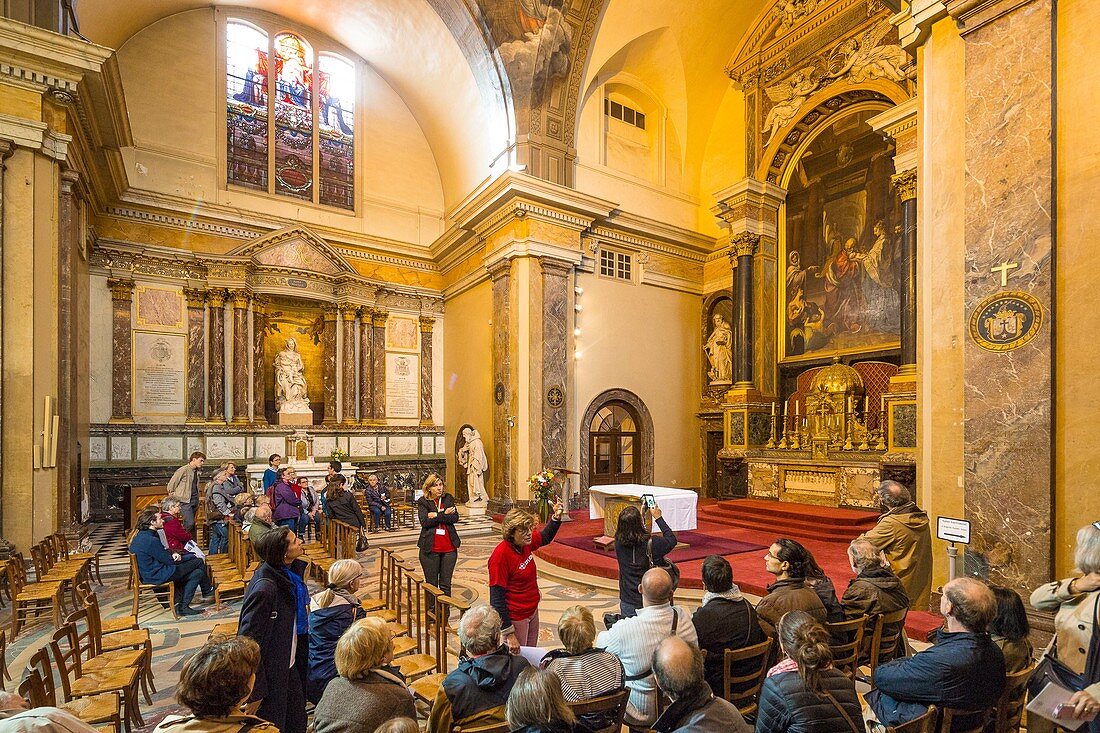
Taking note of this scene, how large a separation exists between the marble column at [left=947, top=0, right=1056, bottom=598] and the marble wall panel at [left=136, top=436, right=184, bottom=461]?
47.5 ft

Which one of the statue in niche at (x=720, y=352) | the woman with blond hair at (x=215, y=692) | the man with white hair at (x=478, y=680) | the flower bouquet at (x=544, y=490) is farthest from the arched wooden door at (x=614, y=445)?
the woman with blond hair at (x=215, y=692)

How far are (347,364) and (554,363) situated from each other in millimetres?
6125

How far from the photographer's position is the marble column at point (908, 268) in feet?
36.7

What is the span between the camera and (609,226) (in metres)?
14.6

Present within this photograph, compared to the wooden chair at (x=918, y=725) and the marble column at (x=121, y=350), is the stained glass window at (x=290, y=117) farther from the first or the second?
the wooden chair at (x=918, y=725)

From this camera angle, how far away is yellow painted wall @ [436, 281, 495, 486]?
14445 millimetres

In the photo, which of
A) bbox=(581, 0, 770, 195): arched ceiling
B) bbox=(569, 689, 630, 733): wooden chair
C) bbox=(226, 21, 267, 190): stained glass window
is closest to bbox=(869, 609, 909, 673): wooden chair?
bbox=(569, 689, 630, 733): wooden chair

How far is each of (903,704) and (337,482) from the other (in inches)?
333

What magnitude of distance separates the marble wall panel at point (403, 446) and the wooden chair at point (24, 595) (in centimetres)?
964

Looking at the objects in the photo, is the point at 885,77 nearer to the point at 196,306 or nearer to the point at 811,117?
the point at 811,117

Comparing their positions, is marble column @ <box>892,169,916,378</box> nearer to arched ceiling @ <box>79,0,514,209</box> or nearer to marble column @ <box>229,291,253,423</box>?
arched ceiling @ <box>79,0,514,209</box>

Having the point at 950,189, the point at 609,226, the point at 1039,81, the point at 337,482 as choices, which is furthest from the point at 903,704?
the point at 609,226

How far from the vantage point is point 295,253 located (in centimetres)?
1484

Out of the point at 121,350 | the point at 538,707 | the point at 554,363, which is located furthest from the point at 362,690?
the point at 121,350
